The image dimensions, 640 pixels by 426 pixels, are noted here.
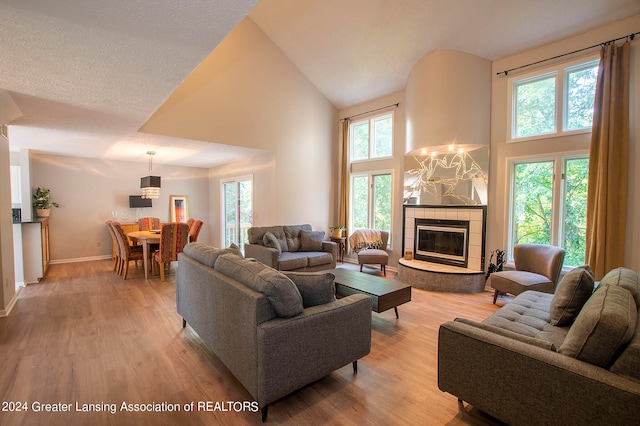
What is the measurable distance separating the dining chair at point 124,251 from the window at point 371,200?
14.9 feet

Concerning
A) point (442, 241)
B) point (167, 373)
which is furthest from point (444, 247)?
point (167, 373)

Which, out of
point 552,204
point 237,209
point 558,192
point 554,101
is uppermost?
point 554,101

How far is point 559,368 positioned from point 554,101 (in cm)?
431

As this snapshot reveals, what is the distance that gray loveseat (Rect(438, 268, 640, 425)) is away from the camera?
4.28 feet

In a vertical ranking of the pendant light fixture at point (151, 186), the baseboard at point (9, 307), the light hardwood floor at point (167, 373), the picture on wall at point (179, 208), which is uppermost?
the pendant light fixture at point (151, 186)

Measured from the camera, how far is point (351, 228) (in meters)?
6.96

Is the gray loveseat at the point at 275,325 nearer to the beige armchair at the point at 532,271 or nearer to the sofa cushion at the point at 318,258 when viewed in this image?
the beige armchair at the point at 532,271

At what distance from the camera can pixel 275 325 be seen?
175cm

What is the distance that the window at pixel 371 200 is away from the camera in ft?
20.5

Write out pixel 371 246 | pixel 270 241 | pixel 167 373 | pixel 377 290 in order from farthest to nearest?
A: pixel 371 246 → pixel 270 241 → pixel 377 290 → pixel 167 373

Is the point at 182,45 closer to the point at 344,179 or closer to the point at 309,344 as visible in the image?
the point at 309,344

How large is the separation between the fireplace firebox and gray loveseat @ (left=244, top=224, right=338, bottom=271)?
171 cm

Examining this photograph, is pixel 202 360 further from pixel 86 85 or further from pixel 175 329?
pixel 86 85

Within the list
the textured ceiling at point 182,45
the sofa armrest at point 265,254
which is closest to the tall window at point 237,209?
the textured ceiling at point 182,45
